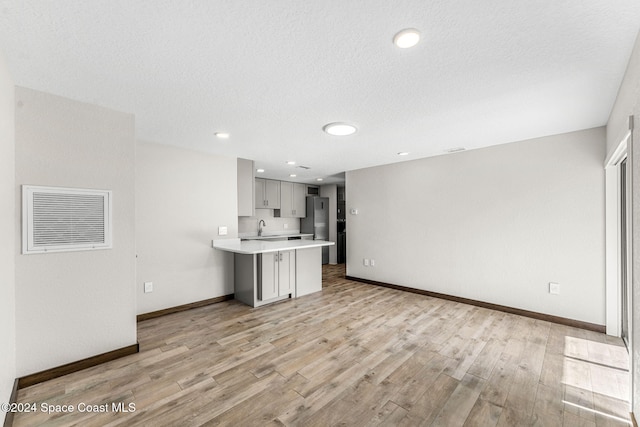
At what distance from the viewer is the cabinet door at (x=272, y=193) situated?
641 centimetres

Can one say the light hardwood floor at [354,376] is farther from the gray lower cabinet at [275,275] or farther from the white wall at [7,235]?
the gray lower cabinet at [275,275]

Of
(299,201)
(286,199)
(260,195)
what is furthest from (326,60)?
(299,201)

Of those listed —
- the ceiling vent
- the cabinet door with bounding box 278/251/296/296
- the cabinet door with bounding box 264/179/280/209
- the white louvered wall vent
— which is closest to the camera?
the white louvered wall vent

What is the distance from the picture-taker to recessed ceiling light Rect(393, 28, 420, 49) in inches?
55.3

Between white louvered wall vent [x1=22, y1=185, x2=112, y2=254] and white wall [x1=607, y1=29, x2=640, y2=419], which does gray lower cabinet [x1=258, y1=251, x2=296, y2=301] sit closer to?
white louvered wall vent [x1=22, y1=185, x2=112, y2=254]

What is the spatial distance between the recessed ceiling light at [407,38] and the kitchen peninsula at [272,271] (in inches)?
107

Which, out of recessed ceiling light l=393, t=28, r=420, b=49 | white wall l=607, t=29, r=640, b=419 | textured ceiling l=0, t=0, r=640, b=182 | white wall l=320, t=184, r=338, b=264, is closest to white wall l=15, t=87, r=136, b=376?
textured ceiling l=0, t=0, r=640, b=182

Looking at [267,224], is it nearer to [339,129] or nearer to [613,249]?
[339,129]

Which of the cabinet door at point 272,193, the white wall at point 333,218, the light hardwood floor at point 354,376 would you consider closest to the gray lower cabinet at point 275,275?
the light hardwood floor at point 354,376

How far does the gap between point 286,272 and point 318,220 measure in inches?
129

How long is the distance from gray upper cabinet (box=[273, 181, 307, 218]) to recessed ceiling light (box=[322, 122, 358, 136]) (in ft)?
12.9

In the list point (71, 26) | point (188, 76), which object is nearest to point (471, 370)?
point (188, 76)

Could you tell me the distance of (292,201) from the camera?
7023 mm

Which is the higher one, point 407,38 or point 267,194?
point 407,38
